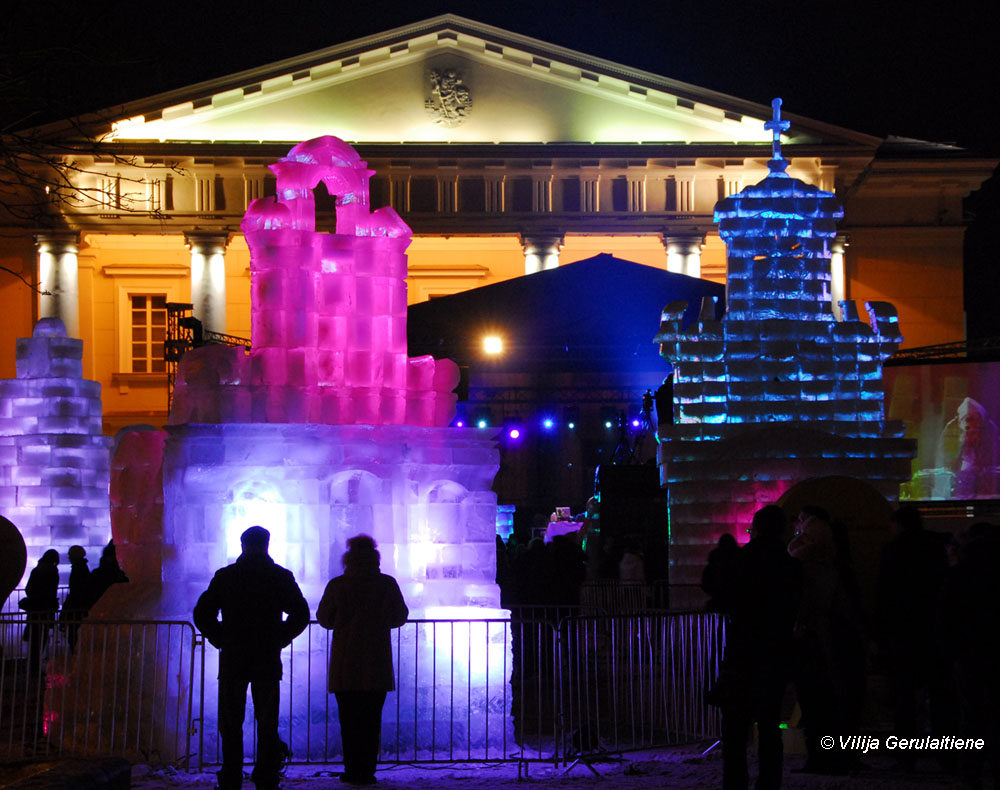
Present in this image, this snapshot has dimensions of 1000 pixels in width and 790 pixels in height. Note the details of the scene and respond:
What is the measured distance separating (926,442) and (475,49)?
79.6 ft

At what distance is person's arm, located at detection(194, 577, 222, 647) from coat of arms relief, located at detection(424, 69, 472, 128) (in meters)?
32.0

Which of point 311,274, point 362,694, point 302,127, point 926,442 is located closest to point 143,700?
point 362,694

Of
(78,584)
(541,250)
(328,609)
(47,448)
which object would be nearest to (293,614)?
(328,609)

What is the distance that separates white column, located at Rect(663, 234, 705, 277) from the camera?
3881 centimetres

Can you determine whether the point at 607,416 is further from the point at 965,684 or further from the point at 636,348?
the point at 965,684

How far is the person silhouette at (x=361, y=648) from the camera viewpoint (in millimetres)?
8938

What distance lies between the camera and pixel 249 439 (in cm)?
1055

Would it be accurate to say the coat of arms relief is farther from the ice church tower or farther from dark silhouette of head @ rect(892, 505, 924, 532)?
dark silhouette of head @ rect(892, 505, 924, 532)

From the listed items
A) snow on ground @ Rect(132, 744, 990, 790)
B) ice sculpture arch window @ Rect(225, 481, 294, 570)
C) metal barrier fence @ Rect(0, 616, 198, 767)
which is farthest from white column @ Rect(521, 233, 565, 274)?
snow on ground @ Rect(132, 744, 990, 790)

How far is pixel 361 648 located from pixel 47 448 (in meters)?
9.88

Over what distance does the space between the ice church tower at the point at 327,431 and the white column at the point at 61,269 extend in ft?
91.4

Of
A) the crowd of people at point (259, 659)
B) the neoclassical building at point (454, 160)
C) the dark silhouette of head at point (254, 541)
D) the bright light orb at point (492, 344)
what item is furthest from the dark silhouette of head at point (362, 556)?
the neoclassical building at point (454, 160)

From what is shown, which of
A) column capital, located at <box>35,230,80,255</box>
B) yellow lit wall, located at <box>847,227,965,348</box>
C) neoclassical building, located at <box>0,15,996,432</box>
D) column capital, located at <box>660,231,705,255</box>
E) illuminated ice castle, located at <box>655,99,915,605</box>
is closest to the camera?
illuminated ice castle, located at <box>655,99,915,605</box>

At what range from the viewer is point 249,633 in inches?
330
